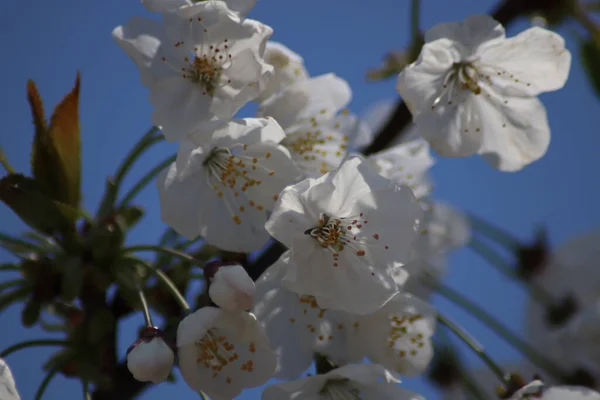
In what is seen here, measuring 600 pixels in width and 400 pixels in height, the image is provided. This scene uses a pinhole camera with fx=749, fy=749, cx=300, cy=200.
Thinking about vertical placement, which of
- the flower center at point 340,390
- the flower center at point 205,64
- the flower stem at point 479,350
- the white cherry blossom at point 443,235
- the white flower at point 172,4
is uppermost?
the white flower at point 172,4

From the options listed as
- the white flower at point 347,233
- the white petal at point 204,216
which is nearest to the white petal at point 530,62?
the white flower at point 347,233

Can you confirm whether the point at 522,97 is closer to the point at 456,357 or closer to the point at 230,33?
the point at 230,33

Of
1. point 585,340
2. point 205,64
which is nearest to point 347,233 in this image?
point 205,64

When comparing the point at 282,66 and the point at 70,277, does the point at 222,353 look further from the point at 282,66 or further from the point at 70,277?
the point at 282,66

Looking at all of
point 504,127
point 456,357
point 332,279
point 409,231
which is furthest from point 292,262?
point 456,357

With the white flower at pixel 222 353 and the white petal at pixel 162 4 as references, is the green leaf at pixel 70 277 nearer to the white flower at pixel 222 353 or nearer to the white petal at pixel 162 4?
the white flower at pixel 222 353

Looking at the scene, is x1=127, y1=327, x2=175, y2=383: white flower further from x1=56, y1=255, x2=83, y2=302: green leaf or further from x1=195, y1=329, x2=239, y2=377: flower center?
x1=56, y1=255, x2=83, y2=302: green leaf
